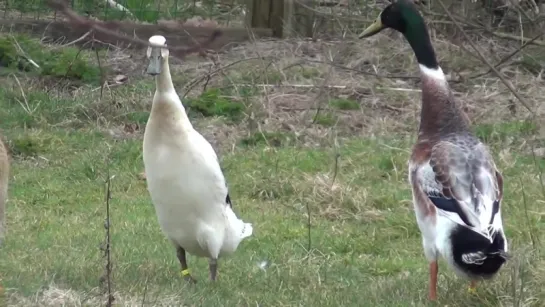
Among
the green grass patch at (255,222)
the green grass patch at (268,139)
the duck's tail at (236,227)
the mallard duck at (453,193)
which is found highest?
the mallard duck at (453,193)

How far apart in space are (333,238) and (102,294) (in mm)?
2646

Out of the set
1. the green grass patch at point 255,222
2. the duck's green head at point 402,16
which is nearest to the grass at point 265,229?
the green grass patch at point 255,222

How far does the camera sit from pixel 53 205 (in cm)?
857

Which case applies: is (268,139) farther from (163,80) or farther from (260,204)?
(163,80)

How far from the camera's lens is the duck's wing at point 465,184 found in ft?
18.4

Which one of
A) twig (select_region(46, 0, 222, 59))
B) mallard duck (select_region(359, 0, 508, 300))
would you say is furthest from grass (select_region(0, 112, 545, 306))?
twig (select_region(46, 0, 222, 59))

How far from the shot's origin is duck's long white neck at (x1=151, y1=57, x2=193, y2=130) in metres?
6.21

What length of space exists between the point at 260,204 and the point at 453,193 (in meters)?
3.11

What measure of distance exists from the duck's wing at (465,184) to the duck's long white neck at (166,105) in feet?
4.73

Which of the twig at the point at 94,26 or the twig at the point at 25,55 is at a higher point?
the twig at the point at 94,26

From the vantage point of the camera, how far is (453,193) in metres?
5.78

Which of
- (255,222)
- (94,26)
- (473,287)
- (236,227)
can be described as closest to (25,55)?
(255,222)

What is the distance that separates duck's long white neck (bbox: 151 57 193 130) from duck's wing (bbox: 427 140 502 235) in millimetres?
1442

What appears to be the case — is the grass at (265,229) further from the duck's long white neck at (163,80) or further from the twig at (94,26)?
the twig at (94,26)
